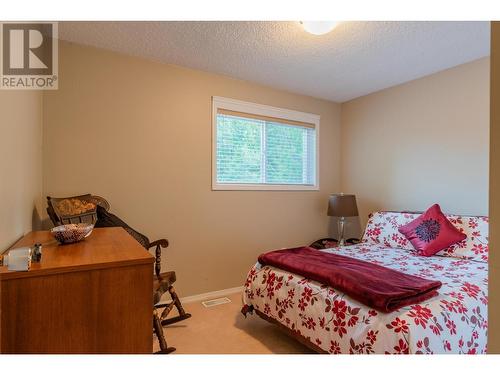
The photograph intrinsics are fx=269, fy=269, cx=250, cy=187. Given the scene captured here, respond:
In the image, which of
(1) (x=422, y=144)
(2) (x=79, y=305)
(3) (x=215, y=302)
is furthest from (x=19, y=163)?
(1) (x=422, y=144)

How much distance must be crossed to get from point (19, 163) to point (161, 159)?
1.21 metres

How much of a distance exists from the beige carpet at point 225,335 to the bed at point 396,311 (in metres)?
0.17

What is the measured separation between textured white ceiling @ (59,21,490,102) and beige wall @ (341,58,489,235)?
0.24 meters

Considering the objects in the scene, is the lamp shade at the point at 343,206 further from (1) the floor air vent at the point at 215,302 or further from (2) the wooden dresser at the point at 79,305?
(2) the wooden dresser at the point at 79,305

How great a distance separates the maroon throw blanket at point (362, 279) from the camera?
142cm

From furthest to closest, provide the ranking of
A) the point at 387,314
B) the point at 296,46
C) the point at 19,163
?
the point at 296,46 → the point at 19,163 → the point at 387,314

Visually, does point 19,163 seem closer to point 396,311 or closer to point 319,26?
point 319,26

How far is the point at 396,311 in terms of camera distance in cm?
137

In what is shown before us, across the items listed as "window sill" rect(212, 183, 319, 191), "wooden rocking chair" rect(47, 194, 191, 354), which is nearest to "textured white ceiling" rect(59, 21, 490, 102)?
"window sill" rect(212, 183, 319, 191)

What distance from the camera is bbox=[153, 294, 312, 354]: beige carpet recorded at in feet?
6.40

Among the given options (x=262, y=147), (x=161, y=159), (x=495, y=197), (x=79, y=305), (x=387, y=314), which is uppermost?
(x=262, y=147)

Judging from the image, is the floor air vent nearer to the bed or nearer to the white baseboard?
the white baseboard

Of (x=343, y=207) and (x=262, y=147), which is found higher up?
(x=262, y=147)
